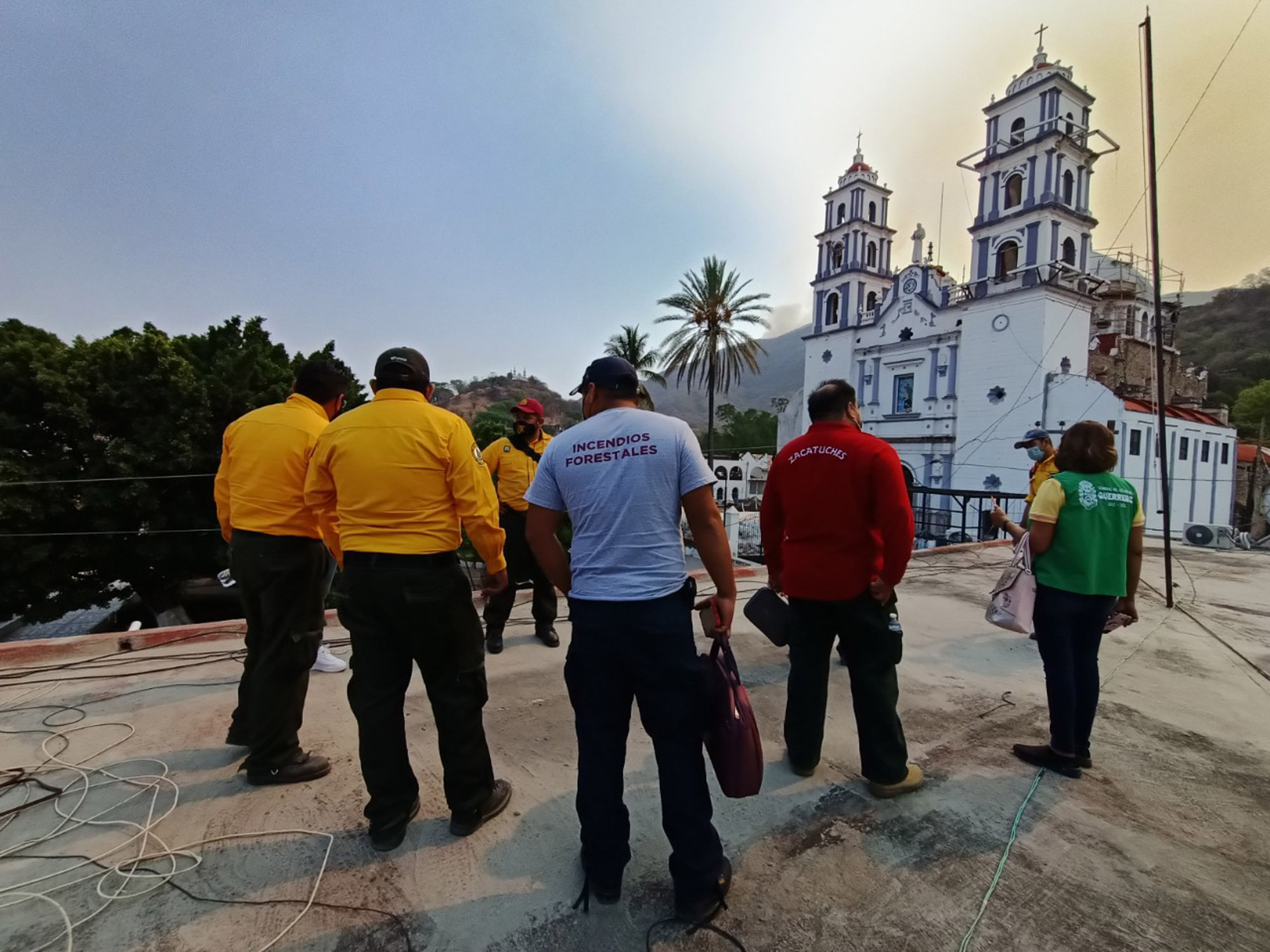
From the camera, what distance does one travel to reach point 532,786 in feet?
8.71

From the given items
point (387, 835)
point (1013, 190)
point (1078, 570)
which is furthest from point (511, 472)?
point (1013, 190)

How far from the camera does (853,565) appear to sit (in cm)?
254

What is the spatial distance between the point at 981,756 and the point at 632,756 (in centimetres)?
177

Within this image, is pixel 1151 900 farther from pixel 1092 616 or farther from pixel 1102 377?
pixel 1102 377

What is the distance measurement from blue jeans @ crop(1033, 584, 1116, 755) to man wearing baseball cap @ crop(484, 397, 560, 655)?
10.2 ft

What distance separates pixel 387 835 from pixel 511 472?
8.86 feet

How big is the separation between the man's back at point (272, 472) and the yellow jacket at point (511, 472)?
5.95ft

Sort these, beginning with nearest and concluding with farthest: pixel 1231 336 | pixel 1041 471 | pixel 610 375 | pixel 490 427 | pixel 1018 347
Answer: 1. pixel 610 375
2. pixel 1041 471
3. pixel 490 427
4. pixel 1018 347
5. pixel 1231 336

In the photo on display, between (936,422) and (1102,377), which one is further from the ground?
(1102,377)

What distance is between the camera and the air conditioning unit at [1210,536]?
40.4 ft

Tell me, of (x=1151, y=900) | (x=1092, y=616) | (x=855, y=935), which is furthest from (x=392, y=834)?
(x=1092, y=616)

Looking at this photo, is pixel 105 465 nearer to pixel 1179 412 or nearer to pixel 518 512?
pixel 518 512

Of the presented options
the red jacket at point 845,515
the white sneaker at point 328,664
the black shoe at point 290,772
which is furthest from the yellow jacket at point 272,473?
the red jacket at point 845,515

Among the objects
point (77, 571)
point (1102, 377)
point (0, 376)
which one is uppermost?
point (1102, 377)
